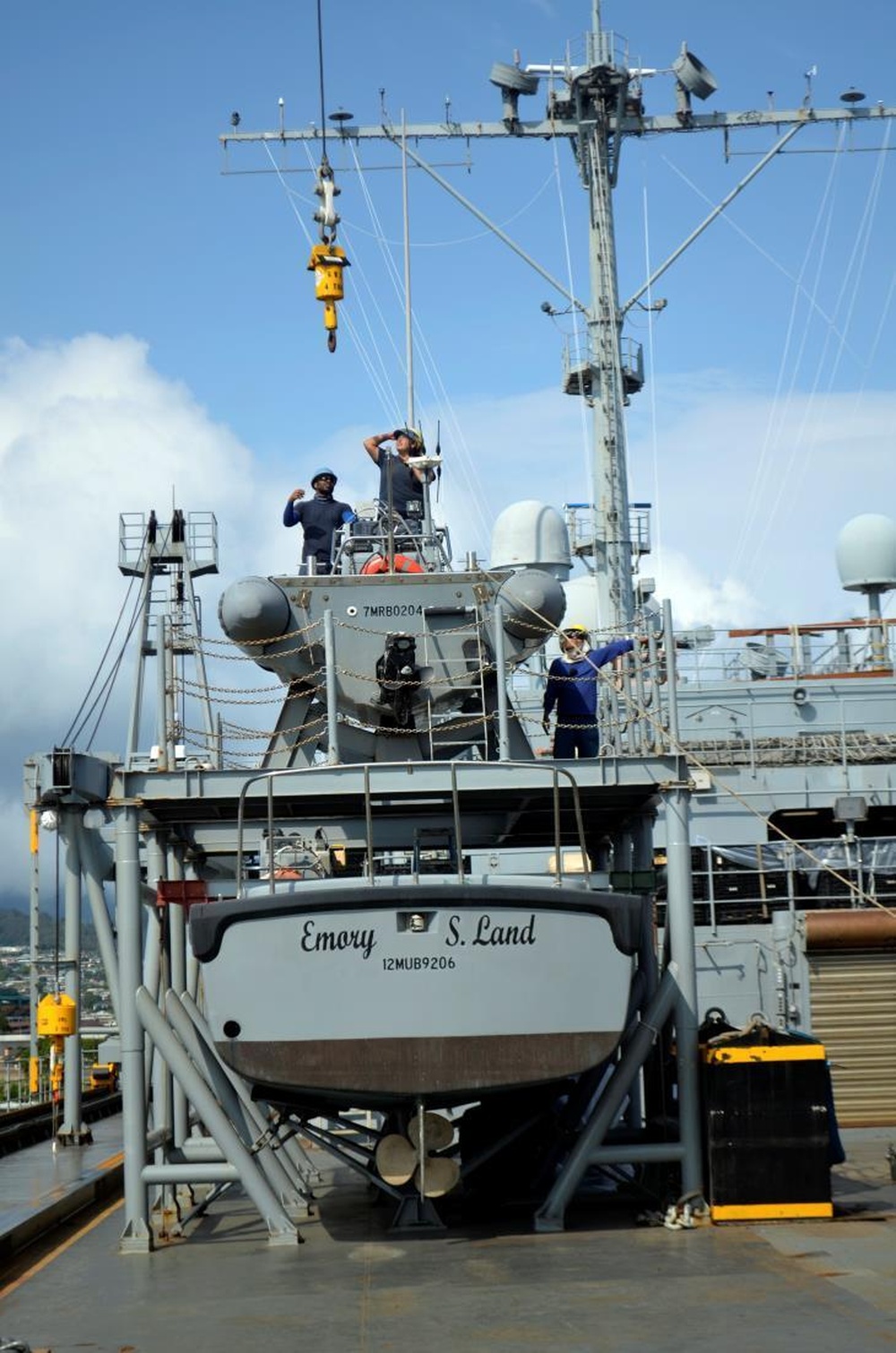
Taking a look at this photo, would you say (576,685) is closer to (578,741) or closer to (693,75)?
(578,741)

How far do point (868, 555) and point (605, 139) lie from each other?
9.25 m

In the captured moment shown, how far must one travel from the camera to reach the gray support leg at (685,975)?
10539 millimetres

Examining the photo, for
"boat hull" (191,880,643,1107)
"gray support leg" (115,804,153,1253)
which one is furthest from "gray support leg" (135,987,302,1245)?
"boat hull" (191,880,643,1107)

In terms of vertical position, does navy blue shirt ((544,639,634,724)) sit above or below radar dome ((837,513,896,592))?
below

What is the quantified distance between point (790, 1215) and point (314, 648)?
Result: 554 centimetres

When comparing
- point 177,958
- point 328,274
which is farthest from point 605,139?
point 177,958

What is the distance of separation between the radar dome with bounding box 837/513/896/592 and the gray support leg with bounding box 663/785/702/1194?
21.8 metres

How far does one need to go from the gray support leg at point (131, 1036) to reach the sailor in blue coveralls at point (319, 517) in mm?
4193

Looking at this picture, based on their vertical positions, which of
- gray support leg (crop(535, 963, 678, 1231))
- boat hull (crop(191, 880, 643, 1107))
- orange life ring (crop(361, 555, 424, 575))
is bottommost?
gray support leg (crop(535, 963, 678, 1231))

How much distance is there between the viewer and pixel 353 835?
45.1 feet

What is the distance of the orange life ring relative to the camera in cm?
1389

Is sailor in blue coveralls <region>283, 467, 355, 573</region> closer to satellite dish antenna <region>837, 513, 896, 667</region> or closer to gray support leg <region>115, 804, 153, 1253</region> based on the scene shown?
gray support leg <region>115, 804, 153, 1253</region>

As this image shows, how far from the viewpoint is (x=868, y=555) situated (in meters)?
31.9

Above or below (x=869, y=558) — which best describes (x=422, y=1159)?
below
